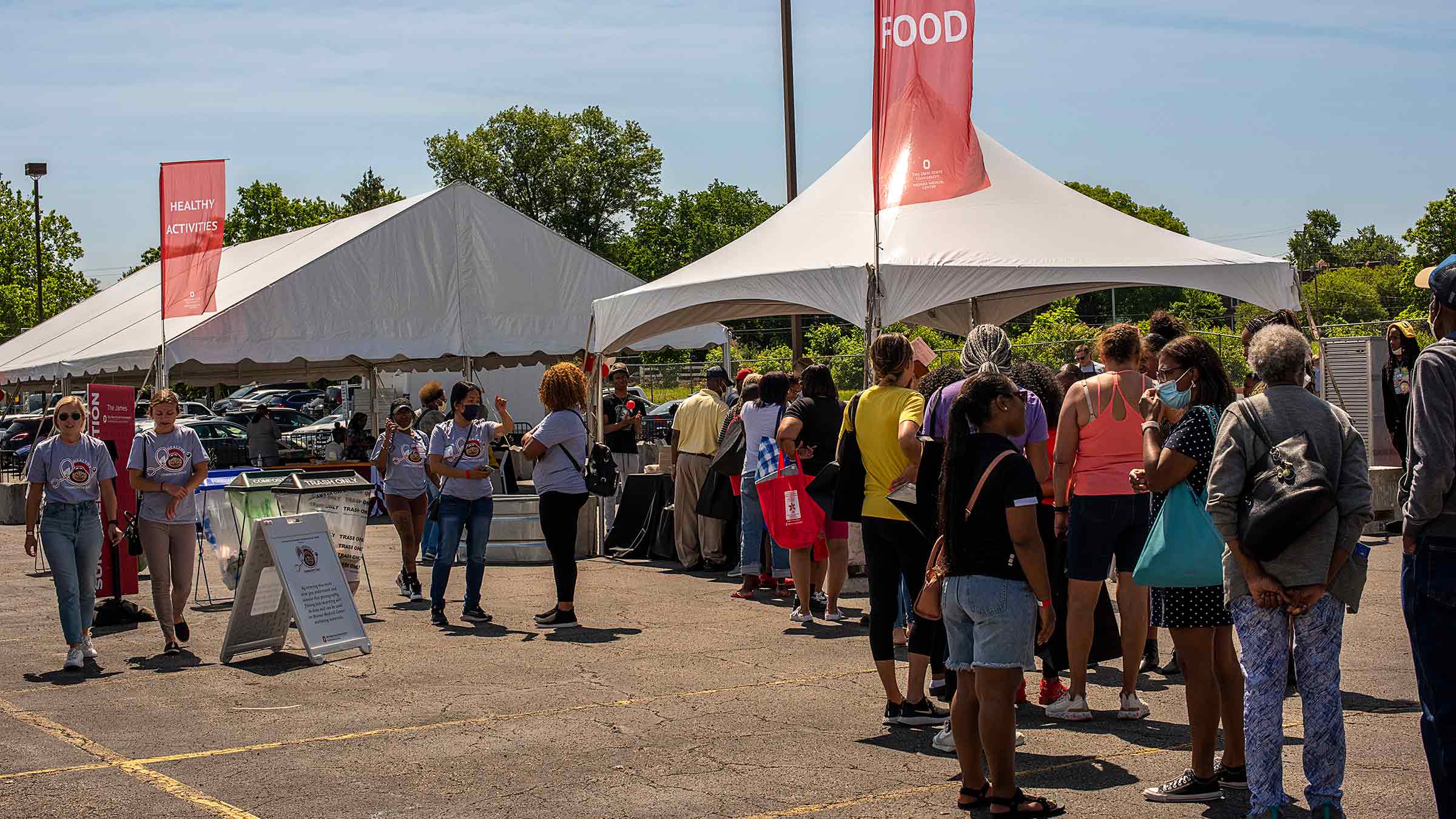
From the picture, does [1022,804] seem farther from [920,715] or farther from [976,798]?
[920,715]

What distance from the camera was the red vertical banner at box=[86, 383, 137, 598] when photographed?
1048 cm

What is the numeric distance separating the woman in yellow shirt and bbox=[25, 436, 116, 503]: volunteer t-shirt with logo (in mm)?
4972

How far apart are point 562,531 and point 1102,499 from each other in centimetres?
445

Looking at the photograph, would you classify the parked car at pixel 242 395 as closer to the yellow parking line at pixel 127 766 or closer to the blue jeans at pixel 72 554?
the blue jeans at pixel 72 554

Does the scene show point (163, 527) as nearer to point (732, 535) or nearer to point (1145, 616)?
point (732, 535)

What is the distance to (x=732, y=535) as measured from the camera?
13.0 meters

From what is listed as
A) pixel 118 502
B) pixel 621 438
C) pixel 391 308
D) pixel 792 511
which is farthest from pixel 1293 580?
pixel 391 308

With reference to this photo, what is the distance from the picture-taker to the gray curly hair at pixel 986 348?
20.7 feet

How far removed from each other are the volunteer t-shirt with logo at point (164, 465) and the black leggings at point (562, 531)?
2365 mm

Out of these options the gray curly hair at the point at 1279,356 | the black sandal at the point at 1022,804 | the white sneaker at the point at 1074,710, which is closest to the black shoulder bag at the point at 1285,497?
the gray curly hair at the point at 1279,356

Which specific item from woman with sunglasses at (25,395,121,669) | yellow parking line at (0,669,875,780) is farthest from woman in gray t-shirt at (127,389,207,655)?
yellow parking line at (0,669,875,780)

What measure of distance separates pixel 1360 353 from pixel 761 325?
233 ft

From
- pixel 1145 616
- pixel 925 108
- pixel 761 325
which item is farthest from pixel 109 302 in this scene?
pixel 761 325

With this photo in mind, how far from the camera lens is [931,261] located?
1235 centimetres
